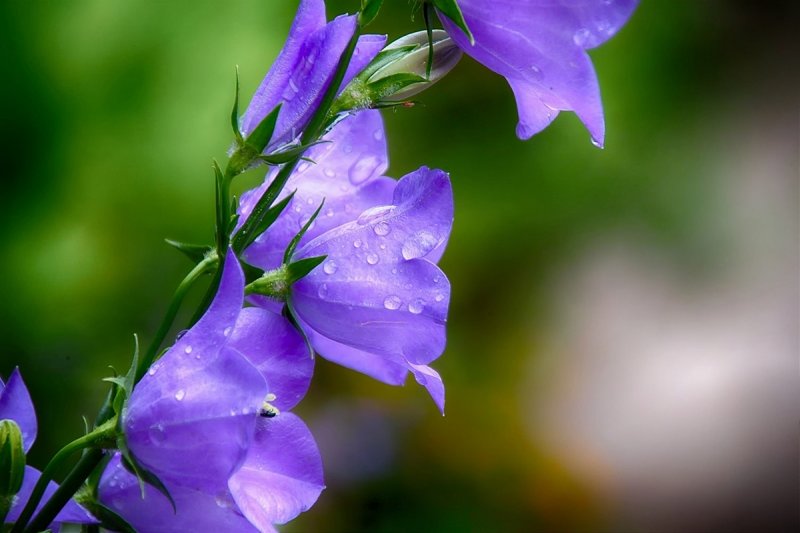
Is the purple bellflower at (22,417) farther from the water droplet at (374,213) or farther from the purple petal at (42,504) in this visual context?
the water droplet at (374,213)

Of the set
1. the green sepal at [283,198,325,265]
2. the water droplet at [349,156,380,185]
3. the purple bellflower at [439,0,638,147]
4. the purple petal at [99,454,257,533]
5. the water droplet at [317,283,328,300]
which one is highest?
the purple bellflower at [439,0,638,147]

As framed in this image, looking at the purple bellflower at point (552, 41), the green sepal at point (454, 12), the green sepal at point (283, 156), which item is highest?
the purple bellflower at point (552, 41)

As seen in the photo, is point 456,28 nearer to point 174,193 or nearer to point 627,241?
point 174,193

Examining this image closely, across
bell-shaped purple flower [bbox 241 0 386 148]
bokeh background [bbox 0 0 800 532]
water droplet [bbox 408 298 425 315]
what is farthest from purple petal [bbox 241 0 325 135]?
bokeh background [bbox 0 0 800 532]

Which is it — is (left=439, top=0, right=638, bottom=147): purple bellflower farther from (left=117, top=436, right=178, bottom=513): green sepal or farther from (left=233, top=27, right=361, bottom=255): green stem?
(left=117, top=436, right=178, bottom=513): green sepal

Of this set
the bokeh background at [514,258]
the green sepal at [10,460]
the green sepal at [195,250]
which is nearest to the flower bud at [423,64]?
the green sepal at [195,250]

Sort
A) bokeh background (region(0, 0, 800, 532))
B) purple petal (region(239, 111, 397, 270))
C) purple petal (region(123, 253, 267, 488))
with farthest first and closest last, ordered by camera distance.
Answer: bokeh background (region(0, 0, 800, 532)), purple petal (region(239, 111, 397, 270)), purple petal (region(123, 253, 267, 488))

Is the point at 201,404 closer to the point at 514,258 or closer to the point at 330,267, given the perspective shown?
the point at 330,267
